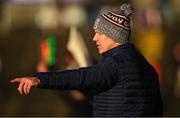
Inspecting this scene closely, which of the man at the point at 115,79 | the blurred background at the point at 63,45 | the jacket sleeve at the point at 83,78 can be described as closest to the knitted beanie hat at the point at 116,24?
the man at the point at 115,79

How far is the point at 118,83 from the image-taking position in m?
5.23

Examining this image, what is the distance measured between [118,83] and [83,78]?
24cm

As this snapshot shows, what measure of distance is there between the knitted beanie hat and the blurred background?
2.92 m

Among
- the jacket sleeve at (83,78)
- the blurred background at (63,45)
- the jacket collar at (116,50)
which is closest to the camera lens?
the jacket sleeve at (83,78)

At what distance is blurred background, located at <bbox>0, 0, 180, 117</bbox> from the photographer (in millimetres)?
11984

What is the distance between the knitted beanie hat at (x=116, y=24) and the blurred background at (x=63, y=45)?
2.92 m

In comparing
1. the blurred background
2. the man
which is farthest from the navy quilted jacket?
the blurred background

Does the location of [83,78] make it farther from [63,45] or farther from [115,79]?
[63,45]

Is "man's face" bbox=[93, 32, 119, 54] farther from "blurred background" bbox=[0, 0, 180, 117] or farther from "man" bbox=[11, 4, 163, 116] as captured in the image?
"blurred background" bbox=[0, 0, 180, 117]

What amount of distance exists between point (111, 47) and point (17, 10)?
14.8 meters

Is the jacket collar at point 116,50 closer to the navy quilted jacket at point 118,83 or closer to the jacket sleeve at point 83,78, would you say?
the navy quilted jacket at point 118,83

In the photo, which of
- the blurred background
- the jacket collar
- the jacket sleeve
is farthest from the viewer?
the blurred background

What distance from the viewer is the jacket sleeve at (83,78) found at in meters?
5.06

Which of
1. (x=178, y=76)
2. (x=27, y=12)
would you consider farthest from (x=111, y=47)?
(x=27, y=12)
